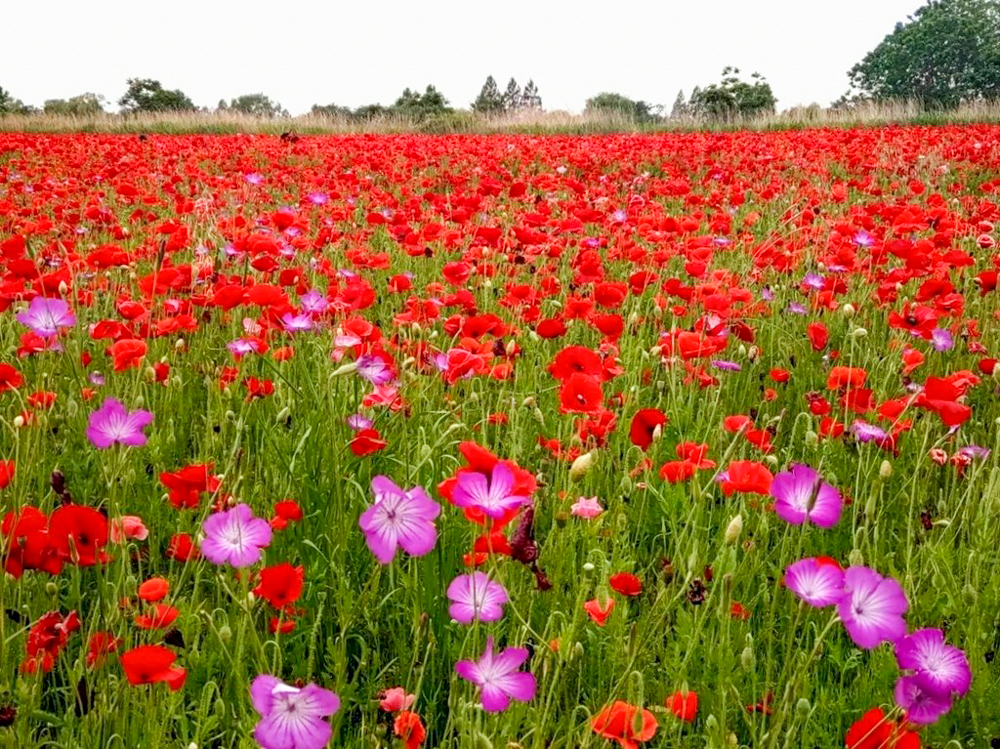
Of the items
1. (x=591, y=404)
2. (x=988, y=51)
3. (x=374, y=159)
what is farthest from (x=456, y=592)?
(x=988, y=51)

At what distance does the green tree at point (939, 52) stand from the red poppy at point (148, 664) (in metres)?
58.3

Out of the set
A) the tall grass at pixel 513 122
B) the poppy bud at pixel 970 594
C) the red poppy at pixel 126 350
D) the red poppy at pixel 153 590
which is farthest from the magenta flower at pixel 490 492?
the tall grass at pixel 513 122

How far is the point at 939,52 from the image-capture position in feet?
178

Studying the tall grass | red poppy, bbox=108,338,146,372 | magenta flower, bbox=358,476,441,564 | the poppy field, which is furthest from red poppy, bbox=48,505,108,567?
the tall grass

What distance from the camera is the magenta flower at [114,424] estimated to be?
1489mm

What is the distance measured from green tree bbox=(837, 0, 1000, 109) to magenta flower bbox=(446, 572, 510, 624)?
58.0 metres

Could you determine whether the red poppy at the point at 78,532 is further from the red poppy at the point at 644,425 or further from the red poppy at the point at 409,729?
the red poppy at the point at 644,425

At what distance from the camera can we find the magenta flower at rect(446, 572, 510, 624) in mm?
1244

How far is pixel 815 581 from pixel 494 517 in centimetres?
43

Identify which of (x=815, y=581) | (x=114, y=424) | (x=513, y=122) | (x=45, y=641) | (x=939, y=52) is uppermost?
(x=939, y=52)

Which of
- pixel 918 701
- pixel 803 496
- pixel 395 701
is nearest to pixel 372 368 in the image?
pixel 395 701

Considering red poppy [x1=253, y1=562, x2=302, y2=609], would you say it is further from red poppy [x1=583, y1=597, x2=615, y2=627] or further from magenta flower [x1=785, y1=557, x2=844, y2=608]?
magenta flower [x1=785, y1=557, x2=844, y2=608]

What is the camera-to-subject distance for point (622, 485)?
1.89 metres

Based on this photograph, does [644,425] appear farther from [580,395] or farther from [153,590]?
[153,590]
